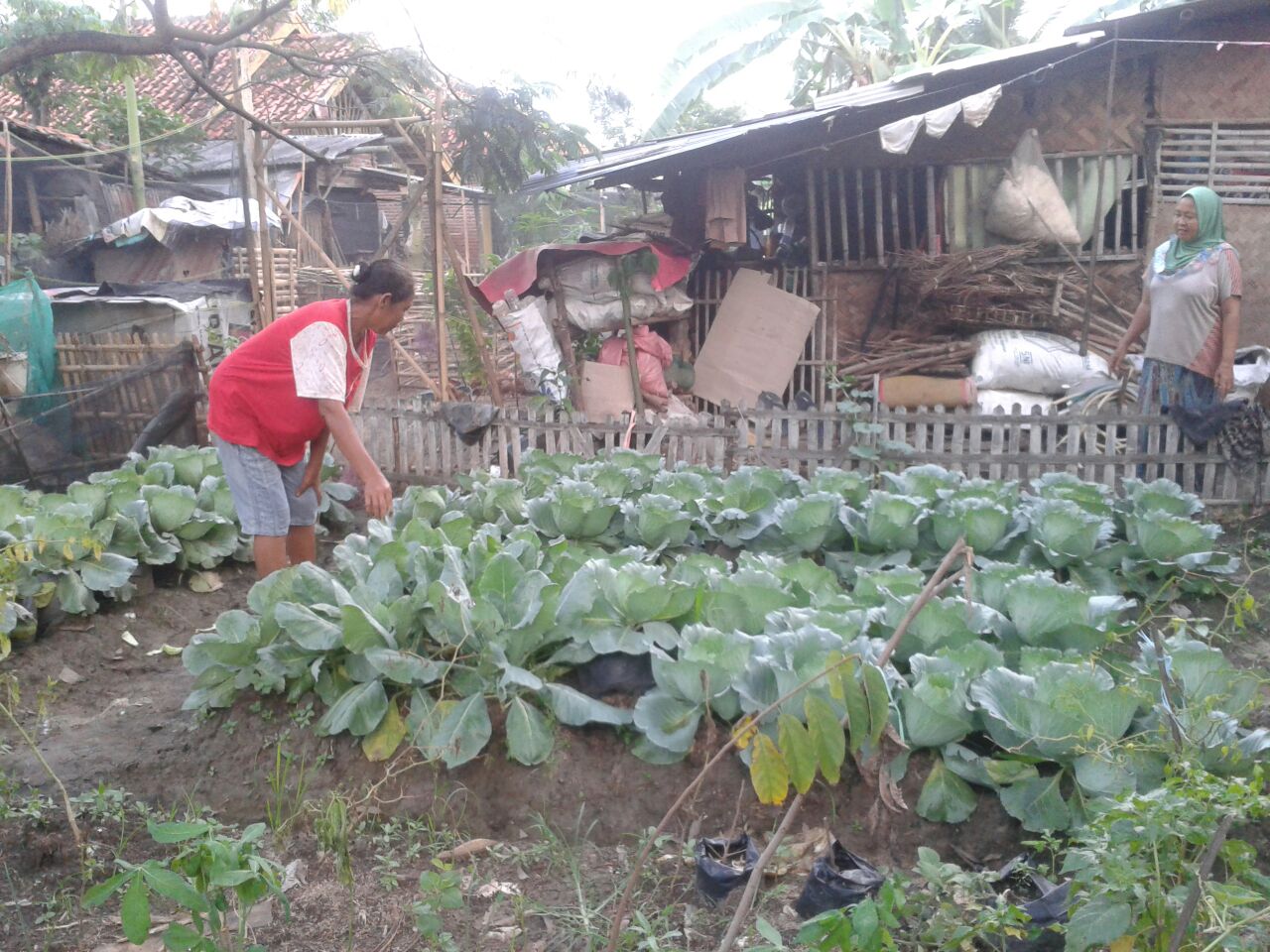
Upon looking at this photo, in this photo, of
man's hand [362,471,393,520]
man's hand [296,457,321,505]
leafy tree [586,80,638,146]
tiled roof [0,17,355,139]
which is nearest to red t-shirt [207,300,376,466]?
man's hand [296,457,321,505]

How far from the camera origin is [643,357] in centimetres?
946

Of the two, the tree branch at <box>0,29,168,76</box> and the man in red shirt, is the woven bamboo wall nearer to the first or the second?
the man in red shirt

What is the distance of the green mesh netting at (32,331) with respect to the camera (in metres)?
9.16

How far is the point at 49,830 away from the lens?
2.99 m

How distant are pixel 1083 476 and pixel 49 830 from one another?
6.05m

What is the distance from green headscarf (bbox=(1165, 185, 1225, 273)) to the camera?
6.04 meters

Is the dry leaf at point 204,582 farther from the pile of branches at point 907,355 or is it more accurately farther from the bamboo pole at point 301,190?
the bamboo pole at point 301,190

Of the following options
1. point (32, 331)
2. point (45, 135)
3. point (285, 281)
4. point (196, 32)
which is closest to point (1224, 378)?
point (196, 32)

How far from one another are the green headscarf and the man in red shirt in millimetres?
4603

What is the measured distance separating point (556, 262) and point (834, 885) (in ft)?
25.0

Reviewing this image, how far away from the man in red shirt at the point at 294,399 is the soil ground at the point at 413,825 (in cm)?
92

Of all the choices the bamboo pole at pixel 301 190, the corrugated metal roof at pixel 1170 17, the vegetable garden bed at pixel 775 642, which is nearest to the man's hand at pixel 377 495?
the vegetable garden bed at pixel 775 642

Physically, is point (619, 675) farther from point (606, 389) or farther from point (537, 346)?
point (537, 346)

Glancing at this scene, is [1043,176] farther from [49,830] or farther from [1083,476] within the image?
[49,830]
